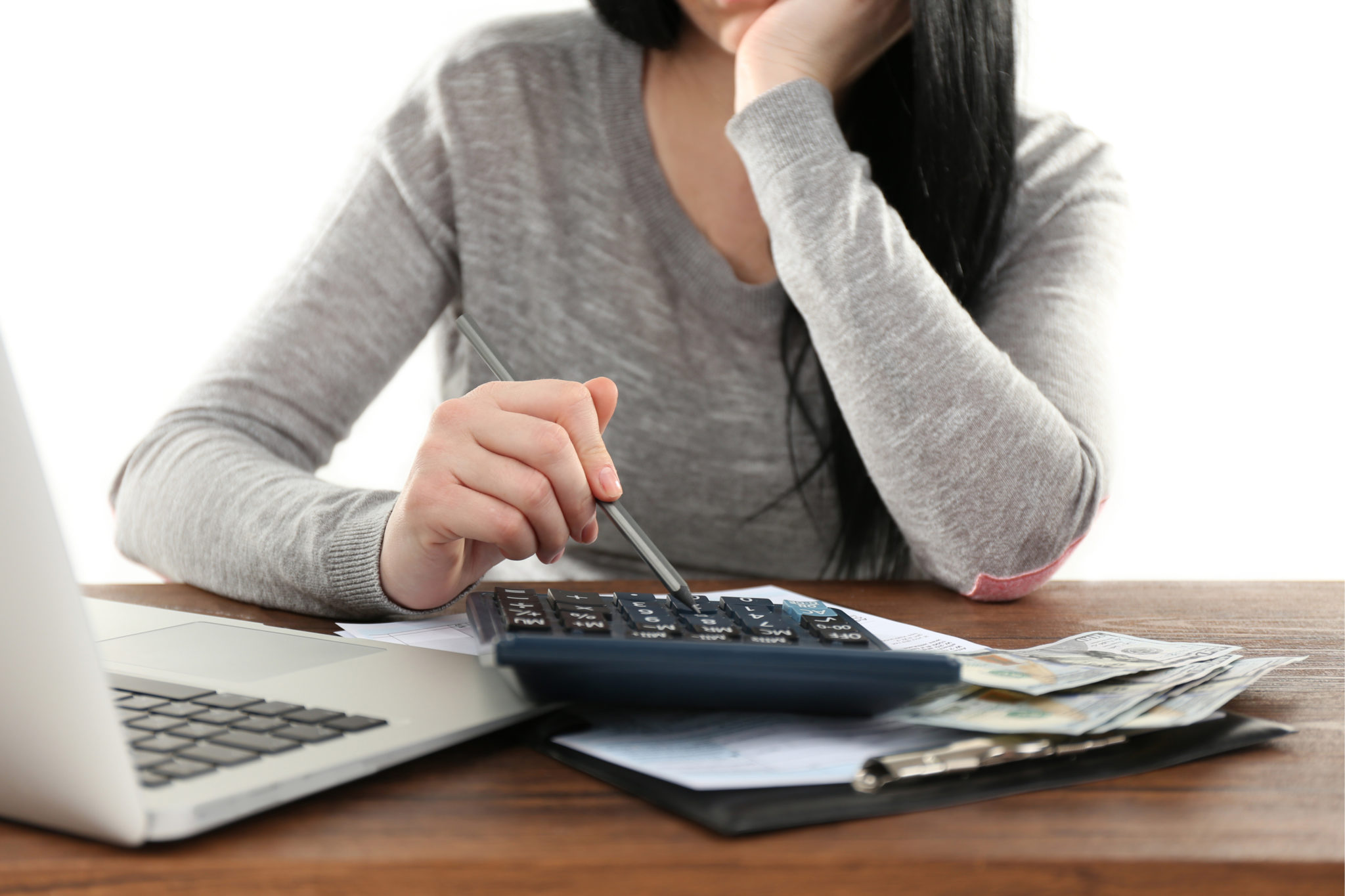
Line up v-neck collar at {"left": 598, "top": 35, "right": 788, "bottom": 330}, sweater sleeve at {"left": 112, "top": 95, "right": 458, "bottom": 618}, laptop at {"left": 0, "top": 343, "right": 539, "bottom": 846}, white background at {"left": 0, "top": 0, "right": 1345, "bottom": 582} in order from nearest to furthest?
1. laptop at {"left": 0, "top": 343, "right": 539, "bottom": 846}
2. sweater sleeve at {"left": 112, "top": 95, "right": 458, "bottom": 618}
3. v-neck collar at {"left": 598, "top": 35, "right": 788, "bottom": 330}
4. white background at {"left": 0, "top": 0, "right": 1345, "bottom": 582}

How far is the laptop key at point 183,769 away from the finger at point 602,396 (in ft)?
0.87

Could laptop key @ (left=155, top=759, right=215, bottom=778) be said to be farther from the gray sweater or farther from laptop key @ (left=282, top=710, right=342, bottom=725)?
the gray sweater

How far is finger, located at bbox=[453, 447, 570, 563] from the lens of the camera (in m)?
0.49

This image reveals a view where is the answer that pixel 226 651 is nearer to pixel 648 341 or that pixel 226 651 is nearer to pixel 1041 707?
pixel 1041 707

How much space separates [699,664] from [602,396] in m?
0.22

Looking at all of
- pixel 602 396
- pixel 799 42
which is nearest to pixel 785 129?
pixel 799 42

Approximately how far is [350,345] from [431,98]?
0.28 meters

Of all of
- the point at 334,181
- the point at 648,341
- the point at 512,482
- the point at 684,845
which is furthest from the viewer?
the point at 334,181

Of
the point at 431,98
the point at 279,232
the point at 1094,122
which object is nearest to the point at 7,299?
the point at 279,232

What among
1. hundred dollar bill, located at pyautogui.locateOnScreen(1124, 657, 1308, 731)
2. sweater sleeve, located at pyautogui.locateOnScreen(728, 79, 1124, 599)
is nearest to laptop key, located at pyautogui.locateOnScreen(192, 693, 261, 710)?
hundred dollar bill, located at pyautogui.locateOnScreen(1124, 657, 1308, 731)

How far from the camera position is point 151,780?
284mm

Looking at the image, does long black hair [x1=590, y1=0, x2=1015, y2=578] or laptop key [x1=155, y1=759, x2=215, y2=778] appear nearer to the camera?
laptop key [x1=155, y1=759, x2=215, y2=778]

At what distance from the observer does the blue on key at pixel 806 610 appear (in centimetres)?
44

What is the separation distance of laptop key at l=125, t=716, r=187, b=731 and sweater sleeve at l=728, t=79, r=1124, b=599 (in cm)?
50
